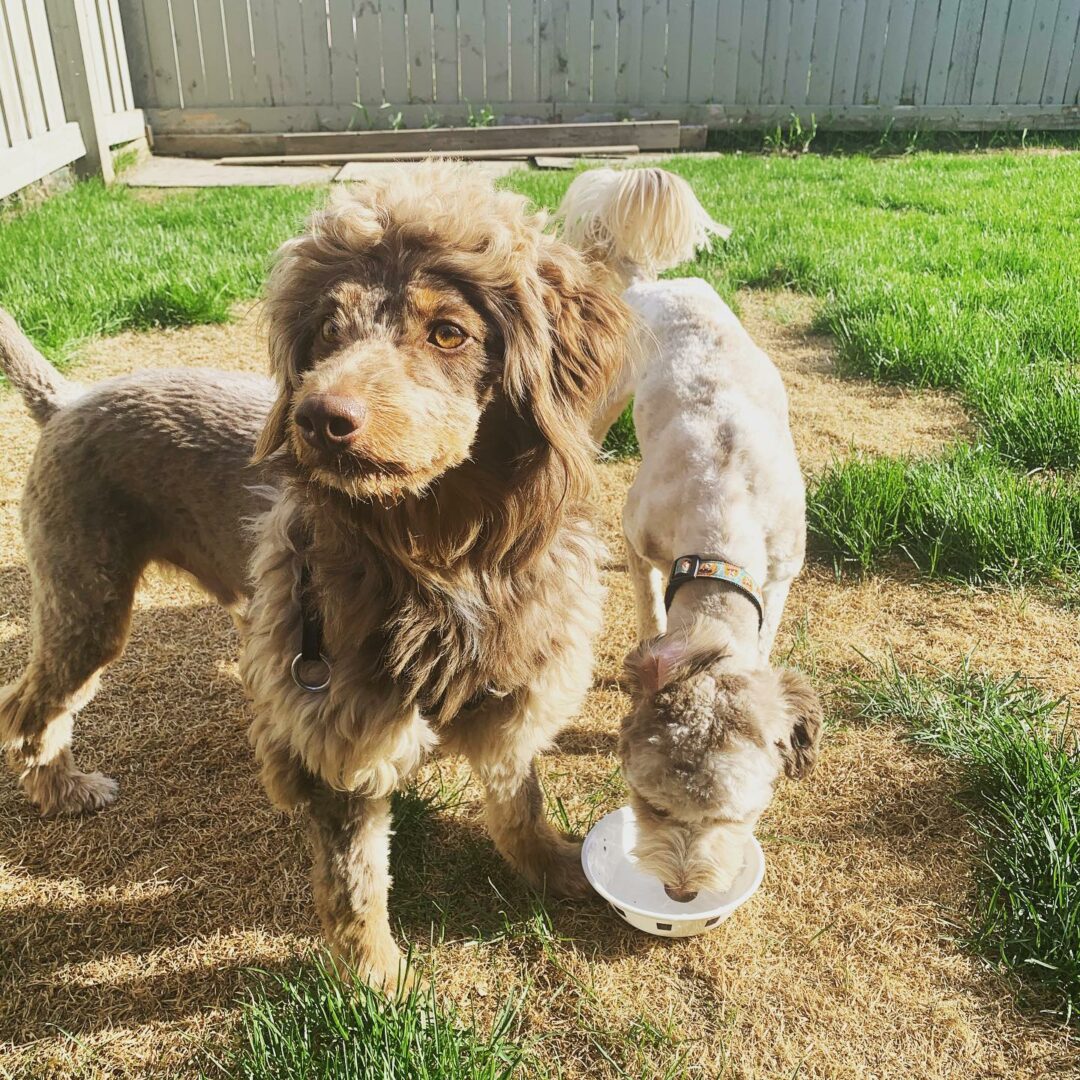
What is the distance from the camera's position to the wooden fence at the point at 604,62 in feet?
35.1

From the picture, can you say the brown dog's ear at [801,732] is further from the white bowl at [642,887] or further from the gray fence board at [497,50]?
the gray fence board at [497,50]

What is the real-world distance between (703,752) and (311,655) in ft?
3.09

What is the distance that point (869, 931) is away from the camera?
245 centimetres

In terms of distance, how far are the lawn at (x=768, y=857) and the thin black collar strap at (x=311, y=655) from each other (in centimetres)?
69

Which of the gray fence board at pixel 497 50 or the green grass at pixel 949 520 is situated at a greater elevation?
the gray fence board at pixel 497 50

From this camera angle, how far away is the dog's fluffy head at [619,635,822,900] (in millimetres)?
2164

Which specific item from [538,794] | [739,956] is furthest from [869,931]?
[538,794]

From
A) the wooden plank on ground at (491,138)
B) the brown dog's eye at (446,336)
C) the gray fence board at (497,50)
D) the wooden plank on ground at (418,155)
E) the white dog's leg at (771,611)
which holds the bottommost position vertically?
the white dog's leg at (771,611)

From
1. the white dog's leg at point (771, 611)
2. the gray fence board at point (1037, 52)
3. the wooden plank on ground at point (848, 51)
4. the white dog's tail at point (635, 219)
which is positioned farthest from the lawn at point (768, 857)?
the gray fence board at point (1037, 52)

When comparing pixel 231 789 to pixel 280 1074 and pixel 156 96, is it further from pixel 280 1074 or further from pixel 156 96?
pixel 156 96

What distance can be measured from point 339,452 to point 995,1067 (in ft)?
6.66

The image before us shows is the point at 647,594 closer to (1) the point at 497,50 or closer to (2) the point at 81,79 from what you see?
(2) the point at 81,79

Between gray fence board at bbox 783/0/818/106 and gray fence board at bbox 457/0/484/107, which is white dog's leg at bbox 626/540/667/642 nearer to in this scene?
gray fence board at bbox 457/0/484/107

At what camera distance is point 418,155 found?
10398mm
